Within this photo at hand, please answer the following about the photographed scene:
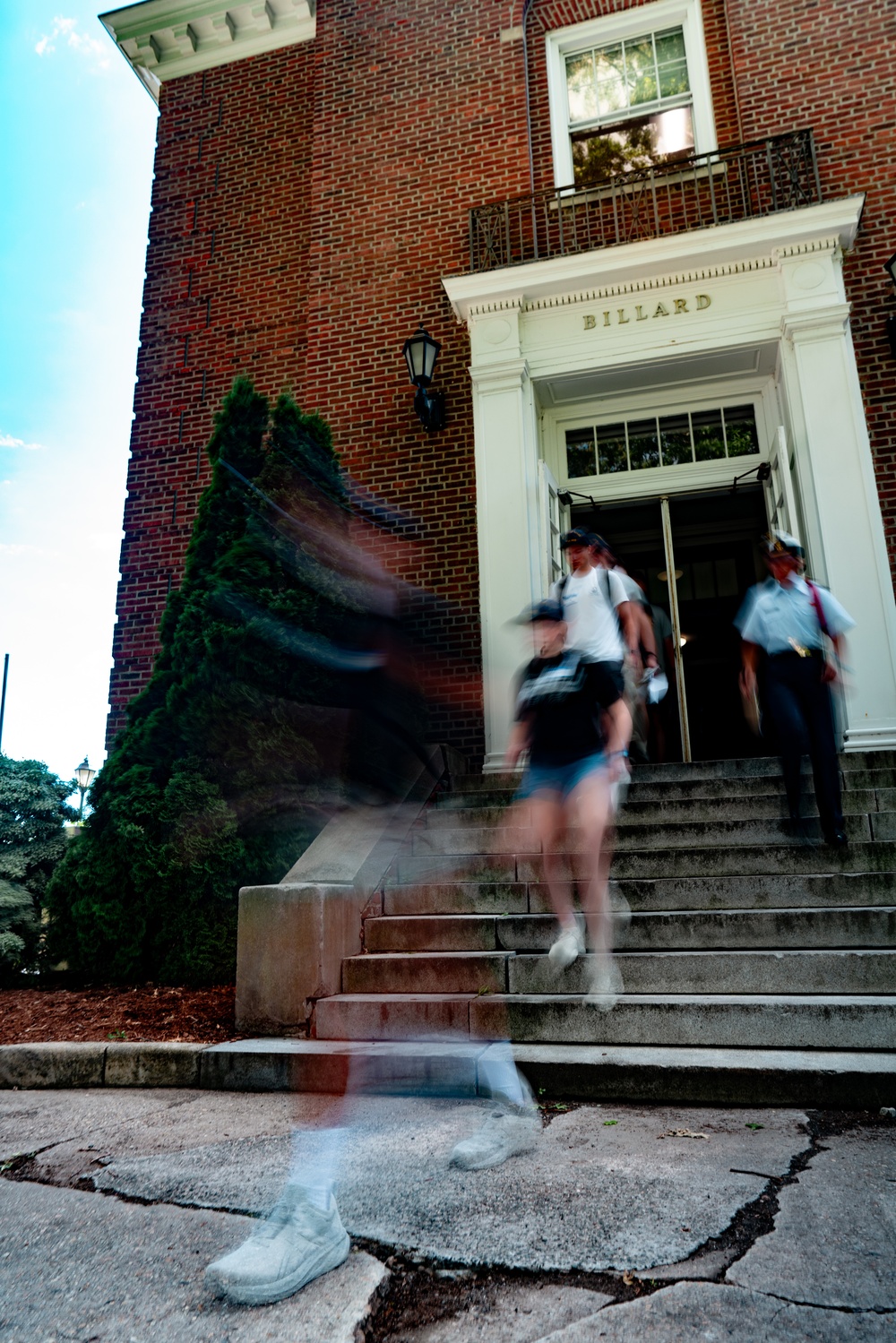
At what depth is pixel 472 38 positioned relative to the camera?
31.3 feet

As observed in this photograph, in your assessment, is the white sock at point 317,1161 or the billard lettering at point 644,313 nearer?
the white sock at point 317,1161

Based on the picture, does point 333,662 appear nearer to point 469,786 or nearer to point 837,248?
point 469,786

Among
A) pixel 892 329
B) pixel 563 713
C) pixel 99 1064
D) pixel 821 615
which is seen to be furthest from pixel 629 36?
pixel 99 1064

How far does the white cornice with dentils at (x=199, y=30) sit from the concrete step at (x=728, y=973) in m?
11.4

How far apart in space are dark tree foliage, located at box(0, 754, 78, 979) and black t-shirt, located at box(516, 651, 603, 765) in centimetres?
366

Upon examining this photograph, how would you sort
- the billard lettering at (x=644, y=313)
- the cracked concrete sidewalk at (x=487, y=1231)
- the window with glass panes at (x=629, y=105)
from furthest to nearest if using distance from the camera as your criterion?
1. the window with glass panes at (x=629, y=105)
2. the billard lettering at (x=644, y=313)
3. the cracked concrete sidewalk at (x=487, y=1231)

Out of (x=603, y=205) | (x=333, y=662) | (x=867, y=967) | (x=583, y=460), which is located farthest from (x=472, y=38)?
(x=867, y=967)

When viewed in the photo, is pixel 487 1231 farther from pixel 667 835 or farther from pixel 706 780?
pixel 706 780

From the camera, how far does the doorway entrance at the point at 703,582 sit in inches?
366

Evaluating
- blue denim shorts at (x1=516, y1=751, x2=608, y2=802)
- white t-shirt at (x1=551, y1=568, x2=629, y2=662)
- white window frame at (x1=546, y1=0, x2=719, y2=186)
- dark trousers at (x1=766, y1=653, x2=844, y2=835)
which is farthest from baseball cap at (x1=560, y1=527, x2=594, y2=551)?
white window frame at (x1=546, y1=0, x2=719, y2=186)

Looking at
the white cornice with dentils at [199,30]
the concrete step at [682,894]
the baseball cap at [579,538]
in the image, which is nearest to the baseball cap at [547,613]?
the baseball cap at [579,538]

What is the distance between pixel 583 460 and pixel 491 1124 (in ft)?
23.1

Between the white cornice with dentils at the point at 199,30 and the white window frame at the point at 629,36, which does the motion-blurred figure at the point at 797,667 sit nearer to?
the white window frame at the point at 629,36

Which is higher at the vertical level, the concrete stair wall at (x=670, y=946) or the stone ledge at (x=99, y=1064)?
the concrete stair wall at (x=670, y=946)
